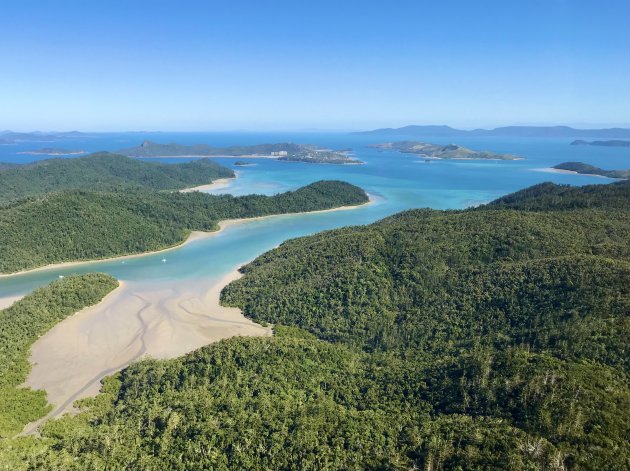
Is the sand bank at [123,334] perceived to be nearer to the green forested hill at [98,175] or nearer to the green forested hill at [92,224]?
the green forested hill at [92,224]

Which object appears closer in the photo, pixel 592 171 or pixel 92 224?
pixel 92 224

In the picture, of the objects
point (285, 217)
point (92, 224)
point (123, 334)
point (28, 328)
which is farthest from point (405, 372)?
point (285, 217)

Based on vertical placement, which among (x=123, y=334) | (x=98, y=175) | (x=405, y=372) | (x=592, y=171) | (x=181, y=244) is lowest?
(x=123, y=334)

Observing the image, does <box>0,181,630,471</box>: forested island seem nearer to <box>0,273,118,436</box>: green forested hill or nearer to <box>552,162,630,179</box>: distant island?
<box>0,273,118,436</box>: green forested hill

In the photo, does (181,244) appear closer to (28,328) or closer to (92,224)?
(92,224)

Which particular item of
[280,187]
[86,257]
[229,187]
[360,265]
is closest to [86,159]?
[229,187]
